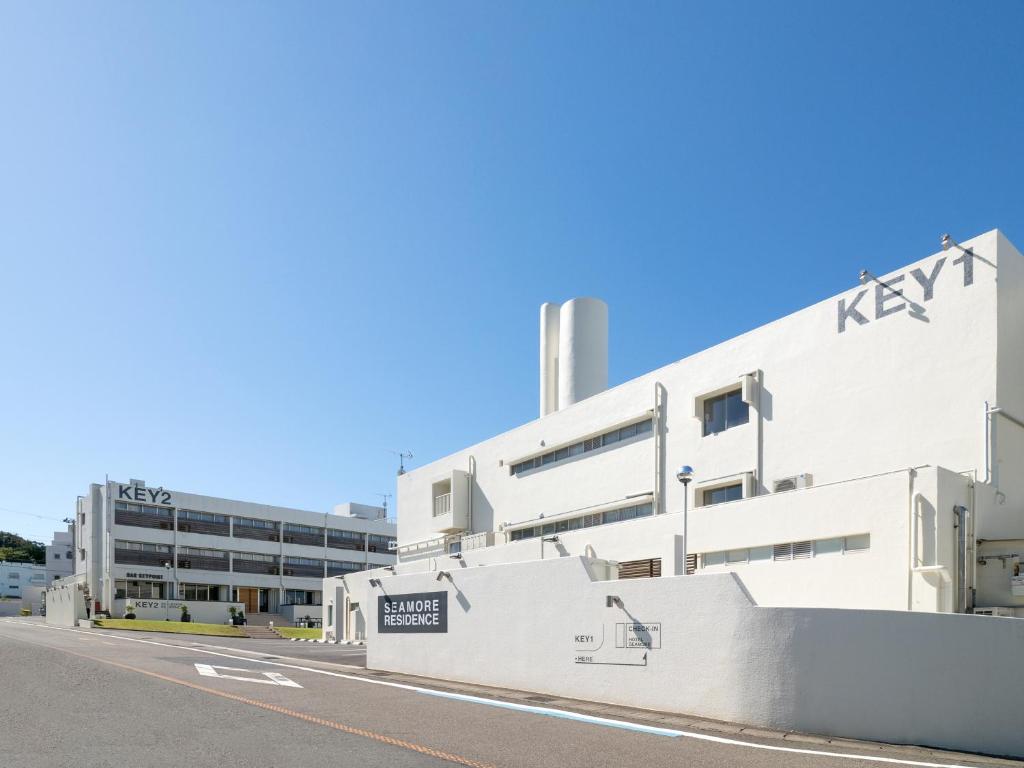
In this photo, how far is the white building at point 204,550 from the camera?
6191 centimetres

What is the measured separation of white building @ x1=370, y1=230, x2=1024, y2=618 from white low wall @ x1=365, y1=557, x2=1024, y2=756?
2.47 meters

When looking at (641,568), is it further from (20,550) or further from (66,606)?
(20,550)

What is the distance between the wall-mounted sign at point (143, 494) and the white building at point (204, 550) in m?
0.08

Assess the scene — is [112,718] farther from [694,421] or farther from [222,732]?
[694,421]

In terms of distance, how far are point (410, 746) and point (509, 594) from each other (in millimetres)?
8085

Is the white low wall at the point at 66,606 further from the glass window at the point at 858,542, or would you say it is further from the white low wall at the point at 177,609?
the glass window at the point at 858,542

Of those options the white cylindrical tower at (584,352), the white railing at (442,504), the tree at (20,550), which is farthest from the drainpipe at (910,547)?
the tree at (20,550)

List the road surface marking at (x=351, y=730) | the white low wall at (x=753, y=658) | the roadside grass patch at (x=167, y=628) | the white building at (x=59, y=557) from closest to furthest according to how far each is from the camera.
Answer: the road surface marking at (x=351, y=730) < the white low wall at (x=753, y=658) < the roadside grass patch at (x=167, y=628) < the white building at (x=59, y=557)

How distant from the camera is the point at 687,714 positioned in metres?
13.1

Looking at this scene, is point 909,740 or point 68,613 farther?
point 68,613

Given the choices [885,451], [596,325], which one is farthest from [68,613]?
[885,451]

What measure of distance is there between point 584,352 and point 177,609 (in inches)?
1724

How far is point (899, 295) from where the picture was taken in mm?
18219

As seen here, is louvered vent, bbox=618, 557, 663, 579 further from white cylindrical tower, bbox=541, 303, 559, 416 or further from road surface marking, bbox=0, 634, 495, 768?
white cylindrical tower, bbox=541, 303, 559, 416
